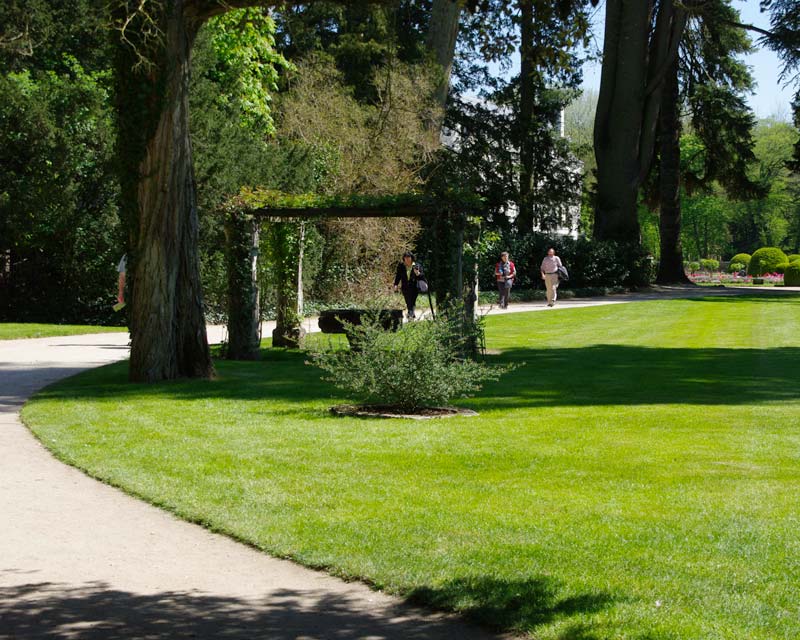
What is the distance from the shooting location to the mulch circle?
1190 cm

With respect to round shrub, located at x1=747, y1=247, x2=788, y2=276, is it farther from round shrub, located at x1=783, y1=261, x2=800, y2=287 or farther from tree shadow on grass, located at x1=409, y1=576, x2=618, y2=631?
tree shadow on grass, located at x1=409, y1=576, x2=618, y2=631

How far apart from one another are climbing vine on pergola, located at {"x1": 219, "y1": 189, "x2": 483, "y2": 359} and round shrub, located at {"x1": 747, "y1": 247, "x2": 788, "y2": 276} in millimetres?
51358

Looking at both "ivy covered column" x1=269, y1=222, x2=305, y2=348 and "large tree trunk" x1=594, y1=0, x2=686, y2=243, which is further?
"large tree trunk" x1=594, y1=0, x2=686, y2=243

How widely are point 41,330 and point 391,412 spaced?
15.6 metres

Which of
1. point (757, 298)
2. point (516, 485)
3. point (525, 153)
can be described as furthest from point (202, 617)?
point (525, 153)

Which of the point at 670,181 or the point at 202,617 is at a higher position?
the point at 670,181

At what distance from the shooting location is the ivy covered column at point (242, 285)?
19.4 meters

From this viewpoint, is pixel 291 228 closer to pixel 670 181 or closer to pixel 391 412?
pixel 391 412

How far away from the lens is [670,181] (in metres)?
51.0

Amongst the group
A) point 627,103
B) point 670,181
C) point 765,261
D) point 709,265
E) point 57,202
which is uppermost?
point 627,103

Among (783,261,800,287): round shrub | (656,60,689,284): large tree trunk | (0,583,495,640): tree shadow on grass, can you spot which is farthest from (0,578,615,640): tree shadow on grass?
(783,261,800,287): round shrub

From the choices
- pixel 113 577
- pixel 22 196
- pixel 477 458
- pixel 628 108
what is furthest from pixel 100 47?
pixel 113 577

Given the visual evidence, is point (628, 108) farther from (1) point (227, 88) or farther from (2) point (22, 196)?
(2) point (22, 196)

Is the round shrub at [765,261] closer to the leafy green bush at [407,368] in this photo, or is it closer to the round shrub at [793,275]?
the round shrub at [793,275]
